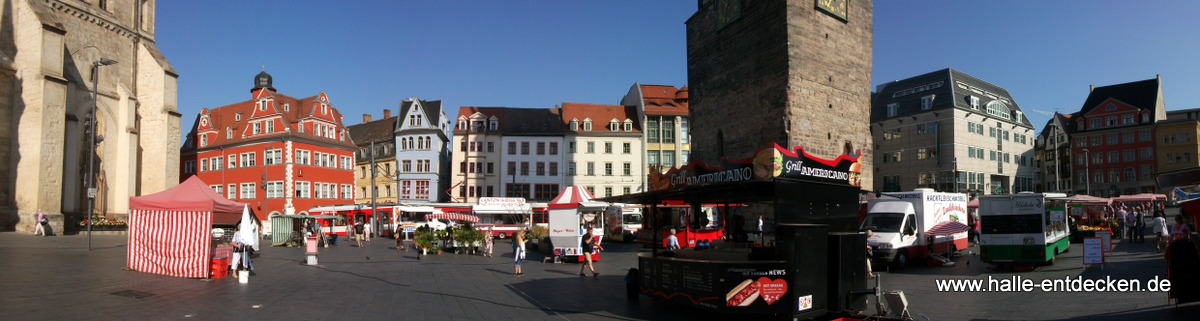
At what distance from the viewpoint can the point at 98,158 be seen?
36.0 meters

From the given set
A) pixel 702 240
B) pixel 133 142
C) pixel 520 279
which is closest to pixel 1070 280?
pixel 520 279

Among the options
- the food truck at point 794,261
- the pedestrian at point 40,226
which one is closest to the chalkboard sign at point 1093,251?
the food truck at point 794,261

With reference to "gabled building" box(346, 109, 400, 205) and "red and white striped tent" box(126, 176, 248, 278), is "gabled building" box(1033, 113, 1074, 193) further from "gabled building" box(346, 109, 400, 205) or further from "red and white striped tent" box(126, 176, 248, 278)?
"red and white striped tent" box(126, 176, 248, 278)

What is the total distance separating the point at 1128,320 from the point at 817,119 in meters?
19.9

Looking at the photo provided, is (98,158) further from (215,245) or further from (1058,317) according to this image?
Answer: (1058,317)

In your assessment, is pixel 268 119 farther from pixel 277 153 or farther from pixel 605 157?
pixel 605 157

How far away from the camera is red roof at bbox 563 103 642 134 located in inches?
2495

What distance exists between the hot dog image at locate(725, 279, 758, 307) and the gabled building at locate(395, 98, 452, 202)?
55.4 m

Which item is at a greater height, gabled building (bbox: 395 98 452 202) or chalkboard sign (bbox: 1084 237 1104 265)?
gabled building (bbox: 395 98 452 202)

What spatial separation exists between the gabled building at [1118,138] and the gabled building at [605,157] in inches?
1866

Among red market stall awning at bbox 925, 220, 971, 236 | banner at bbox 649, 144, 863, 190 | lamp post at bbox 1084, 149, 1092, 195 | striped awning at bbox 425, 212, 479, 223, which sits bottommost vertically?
striped awning at bbox 425, 212, 479, 223

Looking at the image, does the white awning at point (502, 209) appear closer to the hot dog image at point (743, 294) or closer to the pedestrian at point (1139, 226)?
the pedestrian at point (1139, 226)

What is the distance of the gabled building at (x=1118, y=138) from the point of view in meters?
70.3

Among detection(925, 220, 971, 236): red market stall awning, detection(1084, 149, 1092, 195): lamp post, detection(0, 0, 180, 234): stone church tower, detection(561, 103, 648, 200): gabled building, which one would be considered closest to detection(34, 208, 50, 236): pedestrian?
detection(0, 0, 180, 234): stone church tower
